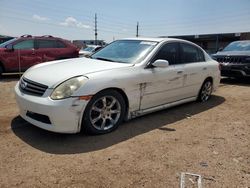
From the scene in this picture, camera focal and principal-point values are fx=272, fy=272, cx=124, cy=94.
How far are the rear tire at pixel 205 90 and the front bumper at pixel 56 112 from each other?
141 inches

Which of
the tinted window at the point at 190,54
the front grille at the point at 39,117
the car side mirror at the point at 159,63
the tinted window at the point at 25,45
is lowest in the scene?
the front grille at the point at 39,117

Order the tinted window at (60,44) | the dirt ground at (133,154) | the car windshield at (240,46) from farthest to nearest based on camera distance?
the tinted window at (60,44) < the car windshield at (240,46) < the dirt ground at (133,154)

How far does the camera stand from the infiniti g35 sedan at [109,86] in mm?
3719

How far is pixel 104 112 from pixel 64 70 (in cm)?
89

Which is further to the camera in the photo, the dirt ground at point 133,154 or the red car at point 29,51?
the red car at point 29,51

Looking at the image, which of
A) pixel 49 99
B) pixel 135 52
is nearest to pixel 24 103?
pixel 49 99

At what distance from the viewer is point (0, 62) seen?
9.70m

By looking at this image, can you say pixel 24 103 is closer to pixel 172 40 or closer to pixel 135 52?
pixel 135 52

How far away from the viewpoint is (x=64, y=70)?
13.6ft

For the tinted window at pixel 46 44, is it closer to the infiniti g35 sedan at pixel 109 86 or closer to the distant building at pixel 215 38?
the infiniti g35 sedan at pixel 109 86

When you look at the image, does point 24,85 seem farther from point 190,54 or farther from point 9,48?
point 9,48

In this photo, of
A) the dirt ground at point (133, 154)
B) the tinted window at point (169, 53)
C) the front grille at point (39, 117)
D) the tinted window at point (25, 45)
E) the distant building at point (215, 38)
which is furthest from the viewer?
the distant building at point (215, 38)

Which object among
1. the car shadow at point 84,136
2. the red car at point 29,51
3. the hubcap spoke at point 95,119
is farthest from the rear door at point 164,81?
the red car at point 29,51

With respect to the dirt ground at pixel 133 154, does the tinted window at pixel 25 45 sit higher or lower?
higher
